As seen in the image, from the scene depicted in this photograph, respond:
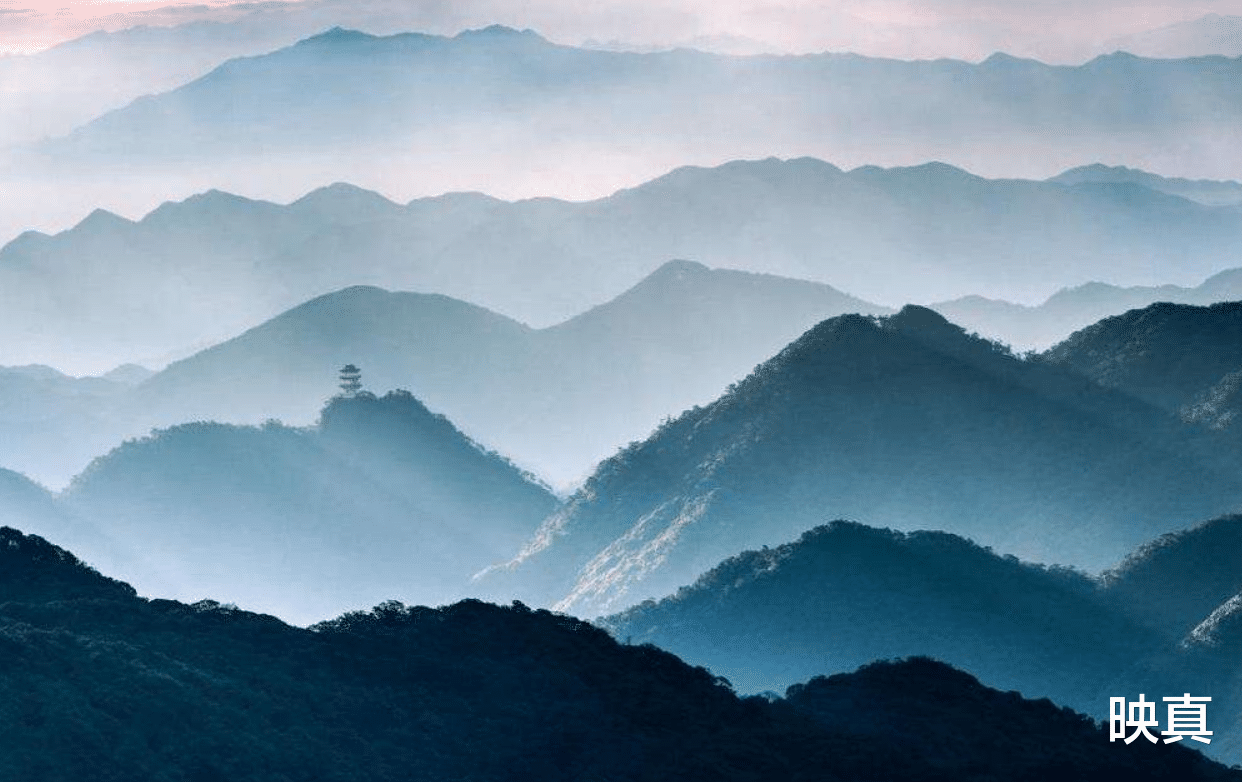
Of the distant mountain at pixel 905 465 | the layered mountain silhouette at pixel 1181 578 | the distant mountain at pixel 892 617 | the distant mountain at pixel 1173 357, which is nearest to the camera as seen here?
the distant mountain at pixel 892 617

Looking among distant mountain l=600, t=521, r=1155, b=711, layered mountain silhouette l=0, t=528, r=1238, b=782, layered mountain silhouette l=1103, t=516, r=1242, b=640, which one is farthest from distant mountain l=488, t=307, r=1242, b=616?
layered mountain silhouette l=0, t=528, r=1238, b=782

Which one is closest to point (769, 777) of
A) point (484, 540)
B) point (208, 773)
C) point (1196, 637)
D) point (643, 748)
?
point (643, 748)

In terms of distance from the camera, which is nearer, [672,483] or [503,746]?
[503,746]

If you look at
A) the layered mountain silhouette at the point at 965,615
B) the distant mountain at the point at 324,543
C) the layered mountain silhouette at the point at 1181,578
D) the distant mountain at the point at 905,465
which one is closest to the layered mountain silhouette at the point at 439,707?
the layered mountain silhouette at the point at 965,615

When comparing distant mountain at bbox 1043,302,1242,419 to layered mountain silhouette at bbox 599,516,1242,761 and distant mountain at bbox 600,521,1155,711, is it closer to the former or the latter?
layered mountain silhouette at bbox 599,516,1242,761

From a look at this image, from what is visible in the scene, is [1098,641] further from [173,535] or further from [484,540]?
[173,535]

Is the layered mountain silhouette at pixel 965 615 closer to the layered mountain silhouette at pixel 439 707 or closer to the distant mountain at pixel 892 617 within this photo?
the distant mountain at pixel 892 617

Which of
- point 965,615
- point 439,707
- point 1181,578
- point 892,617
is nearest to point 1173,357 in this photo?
point 1181,578
